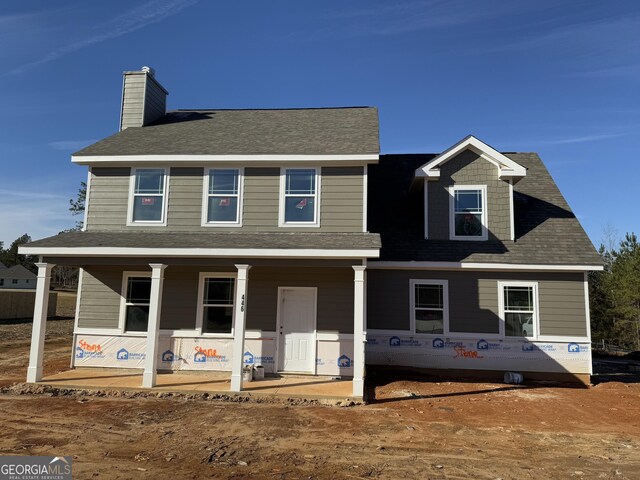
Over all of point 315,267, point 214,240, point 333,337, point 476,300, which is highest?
point 214,240

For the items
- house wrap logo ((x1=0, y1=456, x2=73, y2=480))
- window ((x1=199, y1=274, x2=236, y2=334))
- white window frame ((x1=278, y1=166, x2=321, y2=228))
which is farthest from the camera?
window ((x1=199, y1=274, x2=236, y2=334))

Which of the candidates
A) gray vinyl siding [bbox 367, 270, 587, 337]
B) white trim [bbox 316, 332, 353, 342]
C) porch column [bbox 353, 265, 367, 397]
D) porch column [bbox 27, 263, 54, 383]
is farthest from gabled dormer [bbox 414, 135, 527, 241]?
porch column [bbox 27, 263, 54, 383]

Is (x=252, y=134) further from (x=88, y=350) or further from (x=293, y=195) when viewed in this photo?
(x=88, y=350)

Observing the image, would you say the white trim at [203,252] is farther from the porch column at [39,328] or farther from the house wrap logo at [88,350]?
the house wrap logo at [88,350]

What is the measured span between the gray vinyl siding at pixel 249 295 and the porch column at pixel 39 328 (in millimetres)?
1622

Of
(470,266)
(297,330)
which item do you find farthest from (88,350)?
(470,266)

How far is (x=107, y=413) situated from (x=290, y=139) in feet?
27.1

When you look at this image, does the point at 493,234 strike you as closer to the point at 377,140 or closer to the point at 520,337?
the point at 520,337

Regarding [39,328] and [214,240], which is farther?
[214,240]

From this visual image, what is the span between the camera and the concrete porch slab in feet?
31.2

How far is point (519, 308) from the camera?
1214 centimetres

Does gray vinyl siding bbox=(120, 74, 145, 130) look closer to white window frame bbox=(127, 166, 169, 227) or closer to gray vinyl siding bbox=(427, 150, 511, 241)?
white window frame bbox=(127, 166, 169, 227)

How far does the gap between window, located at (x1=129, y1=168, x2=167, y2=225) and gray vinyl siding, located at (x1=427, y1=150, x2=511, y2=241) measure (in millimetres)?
7877

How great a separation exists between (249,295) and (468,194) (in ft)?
23.7
